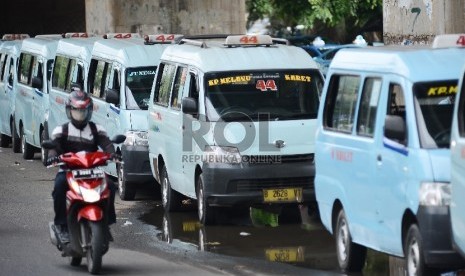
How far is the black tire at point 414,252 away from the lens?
10.1 m

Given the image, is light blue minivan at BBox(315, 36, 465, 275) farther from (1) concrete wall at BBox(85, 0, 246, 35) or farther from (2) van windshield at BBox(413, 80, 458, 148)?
(1) concrete wall at BBox(85, 0, 246, 35)

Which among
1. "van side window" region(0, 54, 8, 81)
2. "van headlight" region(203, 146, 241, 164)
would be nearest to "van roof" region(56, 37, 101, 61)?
"van side window" region(0, 54, 8, 81)

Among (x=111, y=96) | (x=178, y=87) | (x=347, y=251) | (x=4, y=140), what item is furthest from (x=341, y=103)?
(x=4, y=140)

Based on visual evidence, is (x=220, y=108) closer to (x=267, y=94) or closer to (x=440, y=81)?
(x=267, y=94)

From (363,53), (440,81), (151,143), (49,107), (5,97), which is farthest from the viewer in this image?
(5,97)

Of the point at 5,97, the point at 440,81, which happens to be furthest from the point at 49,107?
the point at 440,81

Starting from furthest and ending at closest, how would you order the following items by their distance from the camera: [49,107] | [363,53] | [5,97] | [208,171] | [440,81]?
[5,97] < [49,107] < [208,171] < [363,53] < [440,81]

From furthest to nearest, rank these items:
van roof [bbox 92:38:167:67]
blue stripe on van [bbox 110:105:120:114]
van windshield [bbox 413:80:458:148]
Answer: van roof [bbox 92:38:167:67] → blue stripe on van [bbox 110:105:120:114] → van windshield [bbox 413:80:458:148]

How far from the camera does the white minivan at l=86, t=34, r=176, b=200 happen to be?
57.7ft

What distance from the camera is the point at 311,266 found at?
12.2 metres

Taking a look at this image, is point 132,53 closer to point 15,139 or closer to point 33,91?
point 33,91

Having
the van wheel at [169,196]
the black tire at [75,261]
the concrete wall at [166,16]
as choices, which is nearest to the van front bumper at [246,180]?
the van wheel at [169,196]

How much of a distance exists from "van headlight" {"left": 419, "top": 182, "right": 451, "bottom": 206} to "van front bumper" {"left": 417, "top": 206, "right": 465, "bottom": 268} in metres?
0.04

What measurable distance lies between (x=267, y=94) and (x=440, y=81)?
460 centimetres
